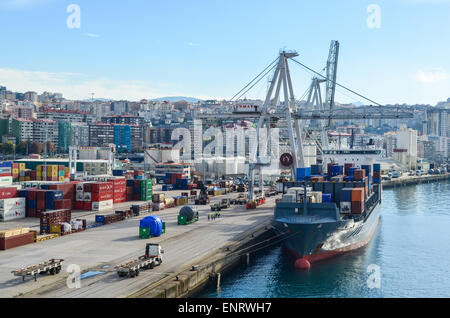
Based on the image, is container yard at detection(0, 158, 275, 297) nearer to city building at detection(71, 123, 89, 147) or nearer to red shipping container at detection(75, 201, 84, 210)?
red shipping container at detection(75, 201, 84, 210)

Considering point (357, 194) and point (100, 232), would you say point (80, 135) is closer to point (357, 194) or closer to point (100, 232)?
point (100, 232)

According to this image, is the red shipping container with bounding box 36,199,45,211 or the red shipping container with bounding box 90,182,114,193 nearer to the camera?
the red shipping container with bounding box 36,199,45,211

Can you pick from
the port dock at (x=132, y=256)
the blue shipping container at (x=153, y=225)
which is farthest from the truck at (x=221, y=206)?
the blue shipping container at (x=153, y=225)

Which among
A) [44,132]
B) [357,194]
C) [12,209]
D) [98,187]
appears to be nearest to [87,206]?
[98,187]

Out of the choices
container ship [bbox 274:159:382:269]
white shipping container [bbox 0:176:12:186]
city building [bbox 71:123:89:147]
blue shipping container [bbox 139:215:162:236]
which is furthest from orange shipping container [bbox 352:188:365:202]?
city building [bbox 71:123:89:147]
